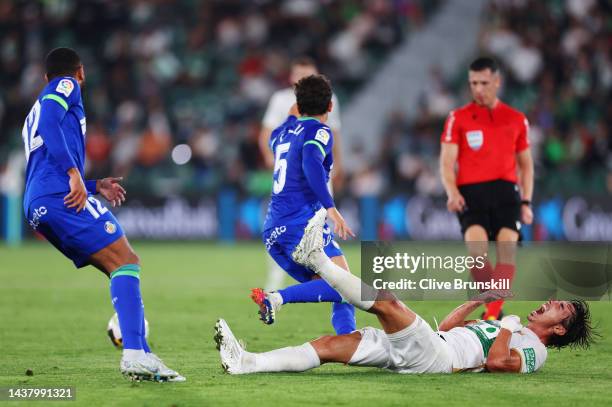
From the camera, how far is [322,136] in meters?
7.57

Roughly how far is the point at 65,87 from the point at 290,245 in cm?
196

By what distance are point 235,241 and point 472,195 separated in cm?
1259

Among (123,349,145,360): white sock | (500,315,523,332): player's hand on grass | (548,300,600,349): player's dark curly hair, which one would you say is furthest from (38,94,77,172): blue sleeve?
(548,300,600,349): player's dark curly hair

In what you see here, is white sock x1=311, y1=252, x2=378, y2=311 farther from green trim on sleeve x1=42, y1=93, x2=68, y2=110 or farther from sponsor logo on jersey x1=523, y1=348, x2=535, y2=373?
green trim on sleeve x1=42, y1=93, x2=68, y2=110

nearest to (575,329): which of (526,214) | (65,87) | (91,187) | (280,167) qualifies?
(280,167)

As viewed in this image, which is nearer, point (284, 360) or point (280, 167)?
point (284, 360)

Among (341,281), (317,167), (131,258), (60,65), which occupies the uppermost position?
(60,65)

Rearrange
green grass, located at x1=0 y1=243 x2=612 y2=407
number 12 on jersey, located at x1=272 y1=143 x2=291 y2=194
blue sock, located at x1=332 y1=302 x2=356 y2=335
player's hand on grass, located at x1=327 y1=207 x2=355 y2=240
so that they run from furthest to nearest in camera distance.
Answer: blue sock, located at x1=332 y1=302 x2=356 y2=335
number 12 on jersey, located at x1=272 y1=143 x2=291 y2=194
player's hand on grass, located at x1=327 y1=207 x2=355 y2=240
green grass, located at x1=0 y1=243 x2=612 y2=407

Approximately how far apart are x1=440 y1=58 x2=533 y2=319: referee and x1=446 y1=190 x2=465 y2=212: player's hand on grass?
0.10 m

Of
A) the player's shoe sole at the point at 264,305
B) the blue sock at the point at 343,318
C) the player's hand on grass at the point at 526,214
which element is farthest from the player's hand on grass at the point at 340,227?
the player's hand on grass at the point at 526,214

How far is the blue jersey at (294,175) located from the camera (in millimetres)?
7672

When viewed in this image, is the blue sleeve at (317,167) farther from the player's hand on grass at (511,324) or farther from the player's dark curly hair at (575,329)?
the player's dark curly hair at (575,329)

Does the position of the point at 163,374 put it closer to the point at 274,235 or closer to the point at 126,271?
the point at 126,271

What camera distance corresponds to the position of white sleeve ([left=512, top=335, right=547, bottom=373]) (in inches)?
292
